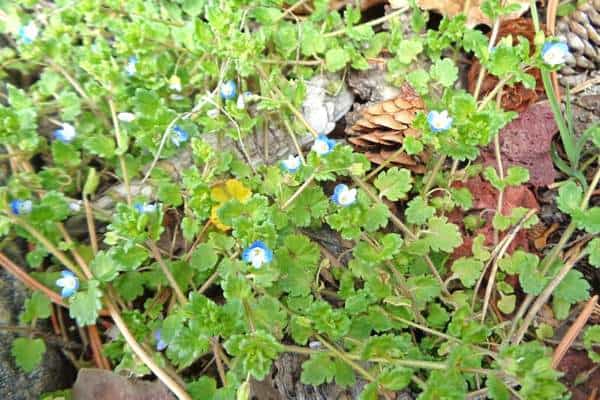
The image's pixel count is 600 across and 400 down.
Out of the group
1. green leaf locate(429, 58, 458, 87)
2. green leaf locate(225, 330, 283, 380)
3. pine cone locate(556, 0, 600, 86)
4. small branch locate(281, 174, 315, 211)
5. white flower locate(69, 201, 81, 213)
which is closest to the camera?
green leaf locate(225, 330, 283, 380)

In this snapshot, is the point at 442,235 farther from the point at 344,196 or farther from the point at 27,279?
the point at 27,279

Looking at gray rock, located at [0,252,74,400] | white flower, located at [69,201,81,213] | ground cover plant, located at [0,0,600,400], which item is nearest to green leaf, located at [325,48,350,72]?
ground cover plant, located at [0,0,600,400]

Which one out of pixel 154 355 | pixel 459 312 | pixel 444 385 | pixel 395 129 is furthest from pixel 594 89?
pixel 154 355

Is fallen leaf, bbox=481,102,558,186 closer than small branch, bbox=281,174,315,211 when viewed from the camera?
No

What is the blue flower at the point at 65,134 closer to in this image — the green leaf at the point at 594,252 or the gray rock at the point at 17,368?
the gray rock at the point at 17,368

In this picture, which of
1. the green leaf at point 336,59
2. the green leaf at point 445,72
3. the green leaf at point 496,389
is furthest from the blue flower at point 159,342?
the green leaf at point 445,72

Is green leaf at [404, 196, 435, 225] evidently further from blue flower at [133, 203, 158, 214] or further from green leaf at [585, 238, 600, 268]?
blue flower at [133, 203, 158, 214]
